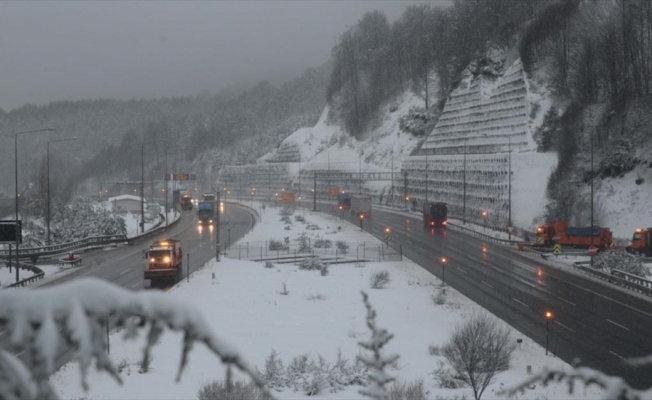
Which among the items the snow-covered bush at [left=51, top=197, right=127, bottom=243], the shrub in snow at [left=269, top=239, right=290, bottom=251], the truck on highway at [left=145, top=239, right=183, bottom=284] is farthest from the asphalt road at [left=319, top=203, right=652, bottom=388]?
the snow-covered bush at [left=51, top=197, right=127, bottom=243]

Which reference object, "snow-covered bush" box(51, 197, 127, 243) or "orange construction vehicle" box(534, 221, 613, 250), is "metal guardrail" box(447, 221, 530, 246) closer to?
"orange construction vehicle" box(534, 221, 613, 250)

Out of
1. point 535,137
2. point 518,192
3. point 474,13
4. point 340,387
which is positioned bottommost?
point 340,387

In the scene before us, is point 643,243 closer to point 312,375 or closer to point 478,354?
point 478,354

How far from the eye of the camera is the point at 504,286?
1442 inches

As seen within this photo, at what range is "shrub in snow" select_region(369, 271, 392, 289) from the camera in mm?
37875

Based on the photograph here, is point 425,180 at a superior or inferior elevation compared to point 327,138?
inferior

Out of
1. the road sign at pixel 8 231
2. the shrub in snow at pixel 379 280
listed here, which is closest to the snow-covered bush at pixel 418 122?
the shrub in snow at pixel 379 280

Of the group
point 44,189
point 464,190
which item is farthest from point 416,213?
point 44,189

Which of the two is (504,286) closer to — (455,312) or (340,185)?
(455,312)

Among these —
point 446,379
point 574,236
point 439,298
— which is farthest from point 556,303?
point 574,236

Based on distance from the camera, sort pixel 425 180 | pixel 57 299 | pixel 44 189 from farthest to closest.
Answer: pixel 425 180 < pixel 44 189 < pixel 57 299

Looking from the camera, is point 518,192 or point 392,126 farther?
point 392,126

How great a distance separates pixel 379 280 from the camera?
38.3 m

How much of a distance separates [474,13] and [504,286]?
331 ft
